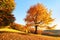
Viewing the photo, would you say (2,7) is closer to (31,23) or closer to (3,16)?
(3,16)

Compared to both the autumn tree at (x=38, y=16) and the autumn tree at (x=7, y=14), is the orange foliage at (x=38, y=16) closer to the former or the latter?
the autumn tree at (x=38, y=16)

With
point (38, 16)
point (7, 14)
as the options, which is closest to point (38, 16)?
point (38, 16)

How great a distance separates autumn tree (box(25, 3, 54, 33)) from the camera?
37.1m

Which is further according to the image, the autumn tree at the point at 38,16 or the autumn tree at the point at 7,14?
the autumn tree at the point at 38,16

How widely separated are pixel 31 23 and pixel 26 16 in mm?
1924

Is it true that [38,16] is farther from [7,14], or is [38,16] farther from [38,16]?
[7,14]

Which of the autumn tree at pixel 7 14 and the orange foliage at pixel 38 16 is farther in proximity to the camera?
the orange foliage at pixel 38 16

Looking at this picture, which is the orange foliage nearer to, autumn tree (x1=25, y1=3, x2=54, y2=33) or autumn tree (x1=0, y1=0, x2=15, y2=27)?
autumn tree (x1=25, y1=3, x2=54, y2=33)

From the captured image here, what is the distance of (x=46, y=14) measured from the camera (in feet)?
123

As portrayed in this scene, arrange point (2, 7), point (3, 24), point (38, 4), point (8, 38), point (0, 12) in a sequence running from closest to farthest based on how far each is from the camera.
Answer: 1. point (8, 38)
2. point (2, 7)
3. point (0, 12)
4. point (3, 24)
5. point (38, 4)

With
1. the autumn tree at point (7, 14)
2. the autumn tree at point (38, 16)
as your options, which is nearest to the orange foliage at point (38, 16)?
the autumn tree at point (38, 16)

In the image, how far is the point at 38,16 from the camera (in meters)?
37.1

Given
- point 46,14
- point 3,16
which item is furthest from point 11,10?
point 46,14

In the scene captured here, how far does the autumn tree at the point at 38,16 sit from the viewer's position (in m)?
37.1
